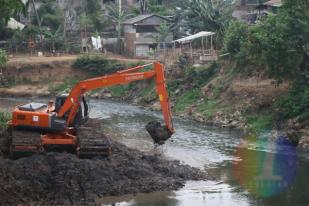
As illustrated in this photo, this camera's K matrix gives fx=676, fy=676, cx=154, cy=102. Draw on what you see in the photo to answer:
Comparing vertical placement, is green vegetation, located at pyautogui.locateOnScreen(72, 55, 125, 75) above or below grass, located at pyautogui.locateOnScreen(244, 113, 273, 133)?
above

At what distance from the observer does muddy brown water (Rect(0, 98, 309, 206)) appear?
24547 millimetres

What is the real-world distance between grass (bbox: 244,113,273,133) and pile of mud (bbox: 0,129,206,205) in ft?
40.6

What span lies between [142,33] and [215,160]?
41.6 m

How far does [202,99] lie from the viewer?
157ft

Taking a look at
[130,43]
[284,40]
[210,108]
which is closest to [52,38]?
[130,43]

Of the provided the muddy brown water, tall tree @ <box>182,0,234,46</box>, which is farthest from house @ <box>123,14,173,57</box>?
the muddy brown water

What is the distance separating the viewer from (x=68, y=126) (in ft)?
89.5

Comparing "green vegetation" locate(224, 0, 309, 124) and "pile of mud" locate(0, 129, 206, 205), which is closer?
"pile of mud" locate(0, 129, 206, 205)

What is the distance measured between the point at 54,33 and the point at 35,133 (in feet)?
157

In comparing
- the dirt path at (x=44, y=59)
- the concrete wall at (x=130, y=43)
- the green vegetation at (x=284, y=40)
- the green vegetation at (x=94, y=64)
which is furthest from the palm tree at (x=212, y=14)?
the green vegetation at (x=284, y=40)

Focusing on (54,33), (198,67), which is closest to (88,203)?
(198,67)

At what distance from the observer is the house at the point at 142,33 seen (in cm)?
6919

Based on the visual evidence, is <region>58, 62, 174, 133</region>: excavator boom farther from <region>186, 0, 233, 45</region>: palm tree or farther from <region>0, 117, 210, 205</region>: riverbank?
<region>186, 0, 233, 45</region>: palm tree

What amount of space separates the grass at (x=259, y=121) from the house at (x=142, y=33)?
94.5 ft
